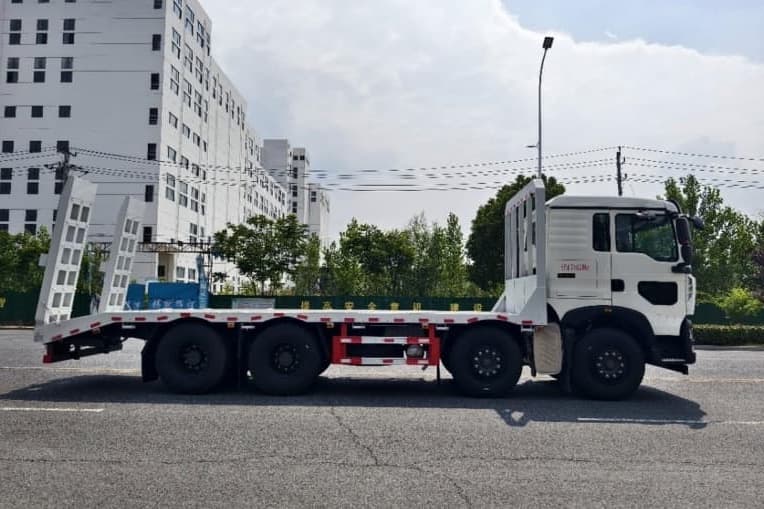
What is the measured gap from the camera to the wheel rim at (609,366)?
9.27 meters

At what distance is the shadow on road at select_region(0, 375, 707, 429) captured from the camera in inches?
323

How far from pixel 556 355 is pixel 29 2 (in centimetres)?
6155

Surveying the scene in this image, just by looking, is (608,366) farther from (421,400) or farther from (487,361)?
(421,400)

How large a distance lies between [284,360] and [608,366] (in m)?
5.17

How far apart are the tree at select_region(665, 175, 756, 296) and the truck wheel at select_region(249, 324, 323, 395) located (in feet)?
97.3

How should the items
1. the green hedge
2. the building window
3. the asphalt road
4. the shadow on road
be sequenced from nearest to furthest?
the asphalt road, the shadow on road, the green hedge, the building window

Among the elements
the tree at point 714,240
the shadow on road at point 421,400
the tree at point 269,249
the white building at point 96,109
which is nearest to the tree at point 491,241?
the tree at point 714,240

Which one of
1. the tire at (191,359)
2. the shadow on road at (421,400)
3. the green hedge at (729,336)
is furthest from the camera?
the green hedge at (729,336)

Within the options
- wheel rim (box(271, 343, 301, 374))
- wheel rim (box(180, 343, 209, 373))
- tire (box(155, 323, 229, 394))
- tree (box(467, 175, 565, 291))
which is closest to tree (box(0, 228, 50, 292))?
tree (box(467, 175, 565, 291))

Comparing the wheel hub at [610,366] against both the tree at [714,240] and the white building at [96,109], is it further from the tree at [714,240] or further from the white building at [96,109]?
the white building at [96,109]

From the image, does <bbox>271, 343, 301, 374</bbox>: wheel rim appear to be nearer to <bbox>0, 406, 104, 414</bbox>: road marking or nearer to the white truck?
the white truck

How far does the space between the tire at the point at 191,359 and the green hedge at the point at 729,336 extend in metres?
19.5

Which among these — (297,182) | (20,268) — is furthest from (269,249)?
(297,182)

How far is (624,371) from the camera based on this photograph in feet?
30.4
